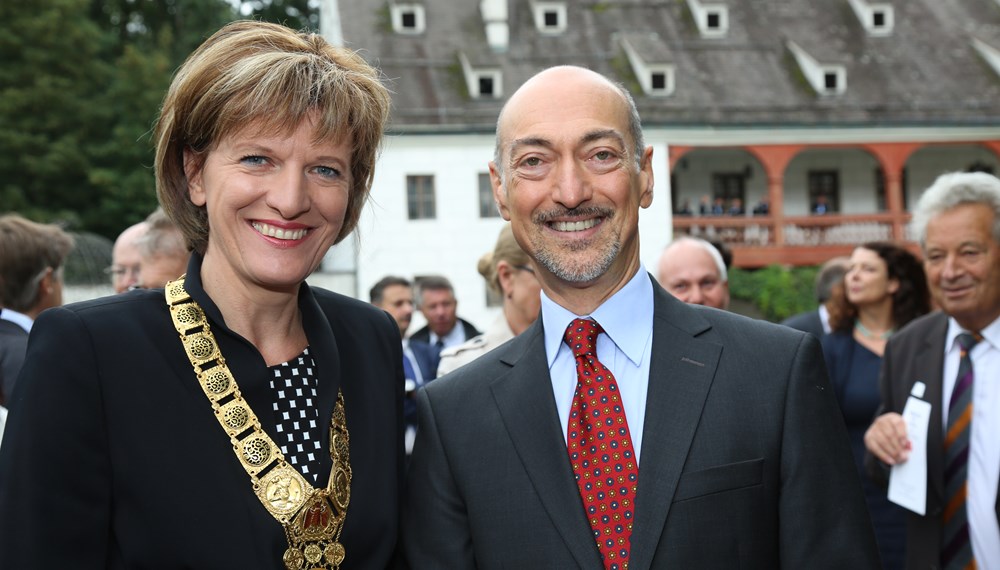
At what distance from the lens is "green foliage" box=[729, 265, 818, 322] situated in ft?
105

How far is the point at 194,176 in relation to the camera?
124 inches

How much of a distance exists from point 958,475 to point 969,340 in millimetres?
611

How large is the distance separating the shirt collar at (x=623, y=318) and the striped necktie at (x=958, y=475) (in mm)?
2301

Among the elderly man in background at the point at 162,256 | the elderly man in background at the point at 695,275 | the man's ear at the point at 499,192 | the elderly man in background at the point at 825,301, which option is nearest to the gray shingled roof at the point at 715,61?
the elderly man in background at the point at 825,301

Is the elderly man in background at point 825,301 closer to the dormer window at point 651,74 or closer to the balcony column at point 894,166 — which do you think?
the dormer window at point 651,74

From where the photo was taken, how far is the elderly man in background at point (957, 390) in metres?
4.66

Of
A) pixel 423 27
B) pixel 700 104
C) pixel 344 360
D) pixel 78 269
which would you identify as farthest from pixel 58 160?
pixel 344 360

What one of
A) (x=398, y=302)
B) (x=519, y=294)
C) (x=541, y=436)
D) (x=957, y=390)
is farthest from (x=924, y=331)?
(x=398, y=302)

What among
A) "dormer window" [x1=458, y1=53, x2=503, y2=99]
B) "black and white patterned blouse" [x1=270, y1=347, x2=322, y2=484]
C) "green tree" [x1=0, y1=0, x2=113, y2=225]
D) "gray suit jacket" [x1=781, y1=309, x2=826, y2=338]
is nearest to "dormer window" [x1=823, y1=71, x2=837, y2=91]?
"dormer window" [x1=458, y1=53, x2=503, y2=99]

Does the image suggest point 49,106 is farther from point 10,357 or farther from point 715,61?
point 10,357

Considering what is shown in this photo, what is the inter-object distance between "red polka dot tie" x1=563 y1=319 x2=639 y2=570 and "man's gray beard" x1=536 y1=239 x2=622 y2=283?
127 mm

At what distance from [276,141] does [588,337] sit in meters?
1.02

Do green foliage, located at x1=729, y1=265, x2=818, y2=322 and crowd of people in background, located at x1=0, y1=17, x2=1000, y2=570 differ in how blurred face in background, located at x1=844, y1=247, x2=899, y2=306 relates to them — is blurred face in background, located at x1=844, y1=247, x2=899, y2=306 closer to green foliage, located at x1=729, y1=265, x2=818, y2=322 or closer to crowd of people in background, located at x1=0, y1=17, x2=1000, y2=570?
crowd of people in background, located at x1=0, y1=17, x2=1000, y2=570

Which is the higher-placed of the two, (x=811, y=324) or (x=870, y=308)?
(x=870, y=308)
